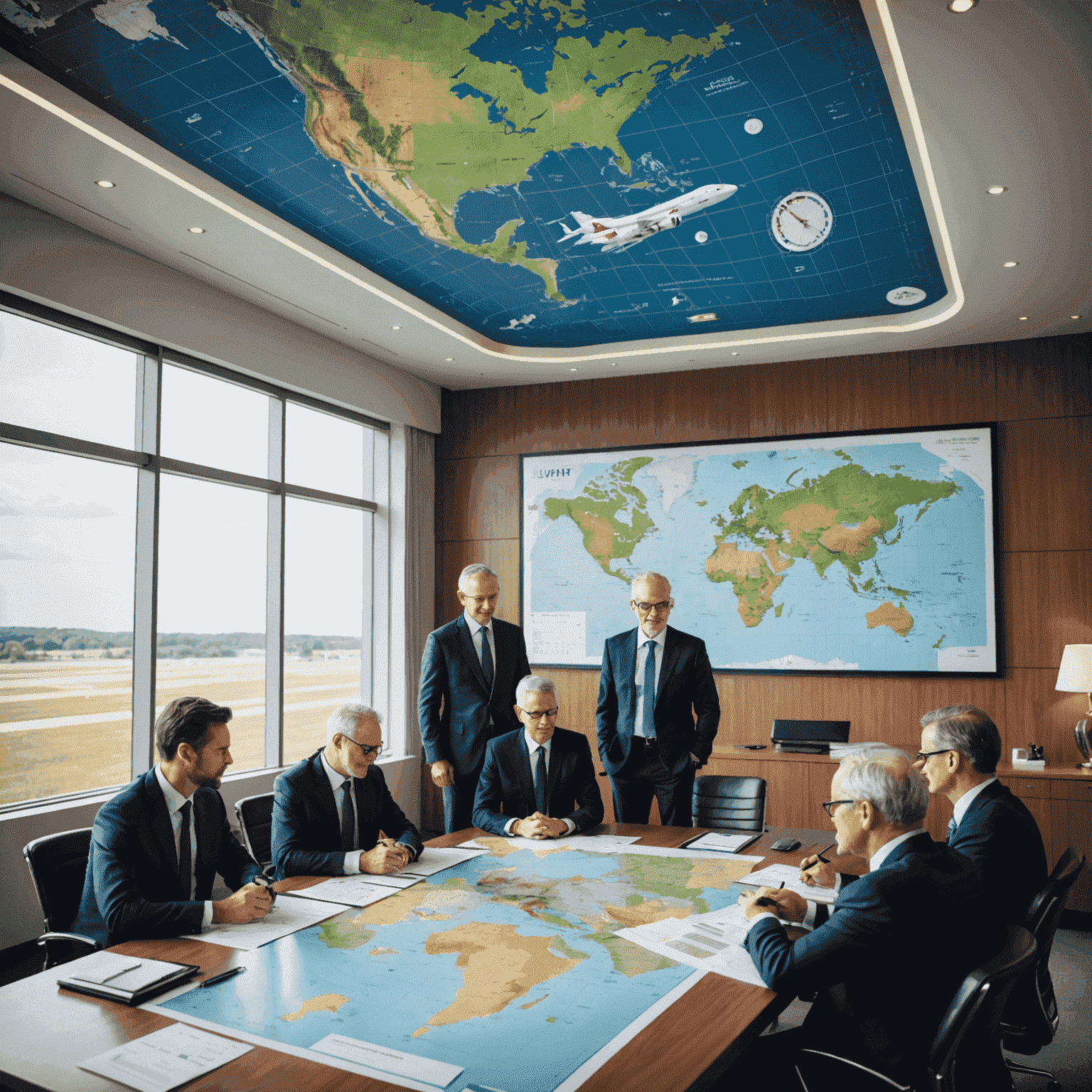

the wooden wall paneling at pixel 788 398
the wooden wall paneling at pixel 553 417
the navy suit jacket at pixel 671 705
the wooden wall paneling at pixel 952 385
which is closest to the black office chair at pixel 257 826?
the navy suit jacket at pixel 671 705

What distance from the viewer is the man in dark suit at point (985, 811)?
2.84 meters

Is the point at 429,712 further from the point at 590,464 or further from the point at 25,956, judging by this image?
the point at 590,464

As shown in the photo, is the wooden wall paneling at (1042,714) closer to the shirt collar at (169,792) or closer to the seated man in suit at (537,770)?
the seated man in suit at (537,770)

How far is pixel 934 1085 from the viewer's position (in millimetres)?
2033

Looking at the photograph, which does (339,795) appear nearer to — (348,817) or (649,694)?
(348,817)

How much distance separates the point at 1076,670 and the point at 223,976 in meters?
5.27

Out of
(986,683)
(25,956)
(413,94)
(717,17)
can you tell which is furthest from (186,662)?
(986,683)

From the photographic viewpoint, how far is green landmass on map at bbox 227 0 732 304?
3.27m

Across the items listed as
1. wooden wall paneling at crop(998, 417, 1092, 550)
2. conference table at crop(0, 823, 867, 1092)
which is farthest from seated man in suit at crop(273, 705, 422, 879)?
wooden wall paneling at crop(998, 417, 1092, 550)

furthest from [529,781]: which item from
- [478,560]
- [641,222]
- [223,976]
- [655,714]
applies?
[478,560]

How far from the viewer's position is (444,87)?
367cm

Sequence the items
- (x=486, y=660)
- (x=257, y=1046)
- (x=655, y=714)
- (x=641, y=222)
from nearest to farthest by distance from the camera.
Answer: (x=257, y=1046) < (x=655, y=714) < (x=641, y=222) < (x=486, y=660)

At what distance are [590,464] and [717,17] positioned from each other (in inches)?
174

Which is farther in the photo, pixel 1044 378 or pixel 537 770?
pixel 1044 378
